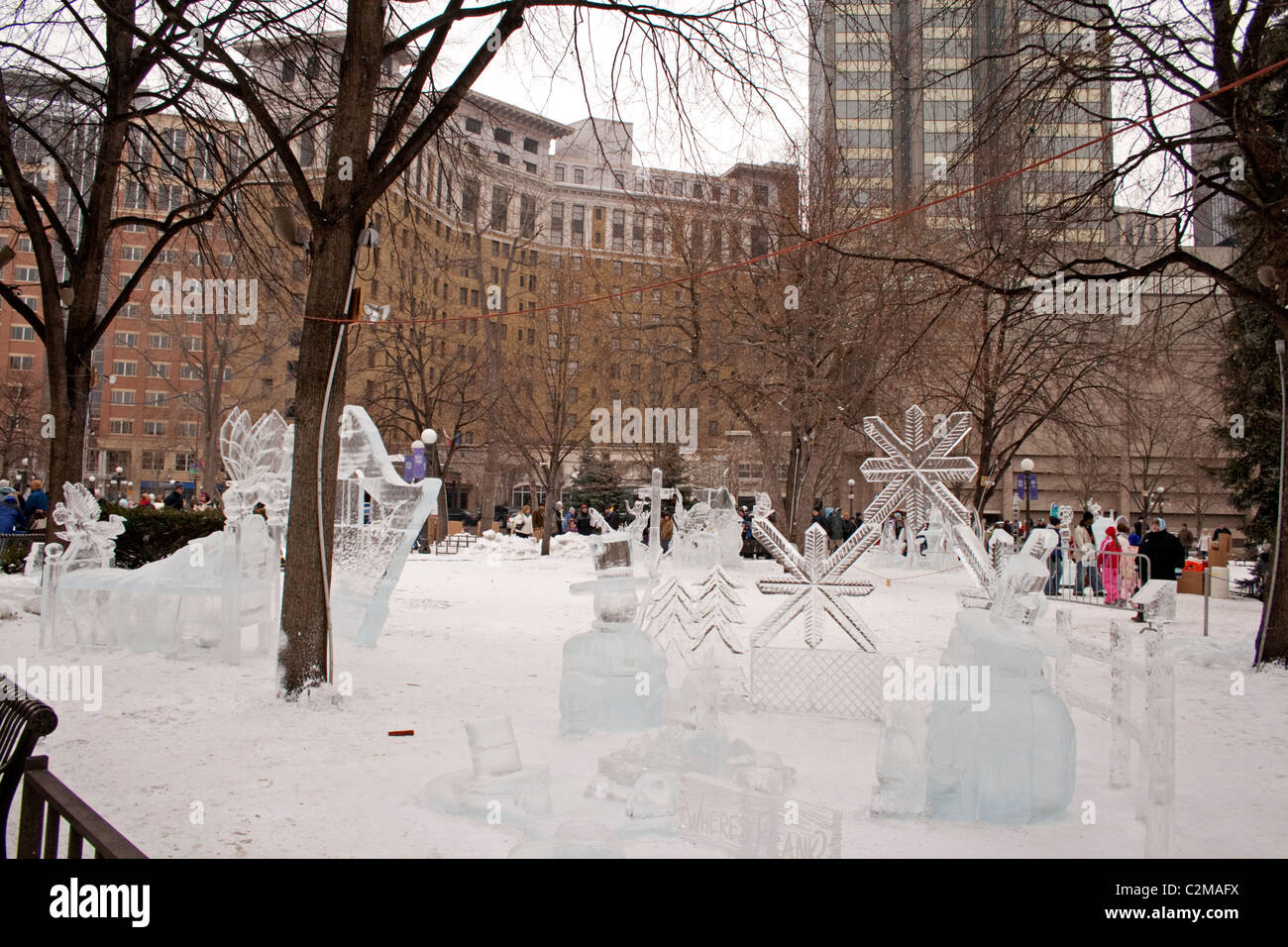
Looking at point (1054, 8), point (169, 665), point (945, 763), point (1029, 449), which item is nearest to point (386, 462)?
point (169, 665)

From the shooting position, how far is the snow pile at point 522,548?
24.8 m

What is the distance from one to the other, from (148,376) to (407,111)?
6615cm

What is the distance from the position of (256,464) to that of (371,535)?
186 cm

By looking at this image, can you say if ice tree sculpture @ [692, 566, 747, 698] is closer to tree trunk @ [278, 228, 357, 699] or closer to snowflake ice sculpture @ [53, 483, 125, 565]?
tree trunk @ [278, 228, 357, 699]

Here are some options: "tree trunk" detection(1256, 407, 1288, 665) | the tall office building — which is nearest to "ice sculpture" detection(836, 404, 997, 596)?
the tall office building

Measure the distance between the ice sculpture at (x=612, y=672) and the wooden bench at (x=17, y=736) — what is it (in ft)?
10.0

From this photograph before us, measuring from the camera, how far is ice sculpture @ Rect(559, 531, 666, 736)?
5625 millimetres

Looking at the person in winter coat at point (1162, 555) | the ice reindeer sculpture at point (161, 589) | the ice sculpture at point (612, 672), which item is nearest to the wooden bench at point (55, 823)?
the ice sculpture at point (612, 672)

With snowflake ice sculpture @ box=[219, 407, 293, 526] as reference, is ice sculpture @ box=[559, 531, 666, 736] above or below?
below

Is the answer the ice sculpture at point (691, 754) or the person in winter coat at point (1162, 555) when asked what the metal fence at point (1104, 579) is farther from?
the ice sculpture at point (691, 754)

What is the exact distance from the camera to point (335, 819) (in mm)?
4023

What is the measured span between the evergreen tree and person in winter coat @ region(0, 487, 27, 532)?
84.3 ft

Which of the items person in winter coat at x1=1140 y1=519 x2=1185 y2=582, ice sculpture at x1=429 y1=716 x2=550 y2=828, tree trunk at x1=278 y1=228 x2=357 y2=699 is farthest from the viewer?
person in winter coat at x1=1140 y1=519 x2=1185 y2=582
